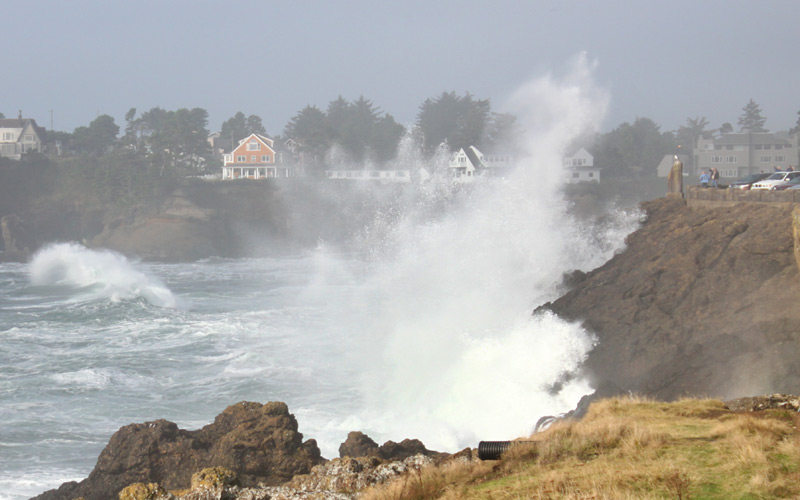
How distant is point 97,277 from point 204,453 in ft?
130

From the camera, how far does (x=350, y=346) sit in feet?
89.5

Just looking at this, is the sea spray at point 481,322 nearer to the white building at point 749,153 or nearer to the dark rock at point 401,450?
the dark rock at point 401,450

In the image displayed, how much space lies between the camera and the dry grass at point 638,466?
7379mm

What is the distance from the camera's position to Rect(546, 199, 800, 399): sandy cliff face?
52.5 feet

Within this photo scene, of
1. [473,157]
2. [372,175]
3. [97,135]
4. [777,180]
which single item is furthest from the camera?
[97,135]

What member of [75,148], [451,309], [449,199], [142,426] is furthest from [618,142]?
[142,426]

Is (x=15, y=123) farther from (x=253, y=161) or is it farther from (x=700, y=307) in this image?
(x=700, y=307)

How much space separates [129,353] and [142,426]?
13.4 metres

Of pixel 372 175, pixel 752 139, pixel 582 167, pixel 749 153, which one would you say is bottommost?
pixel 372 175

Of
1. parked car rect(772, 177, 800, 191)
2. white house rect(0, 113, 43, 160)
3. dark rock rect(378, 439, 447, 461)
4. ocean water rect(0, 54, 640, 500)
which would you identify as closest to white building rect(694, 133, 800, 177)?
ocean water rect(0, 54, 640, 500)

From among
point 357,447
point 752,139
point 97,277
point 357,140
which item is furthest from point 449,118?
point 357,447

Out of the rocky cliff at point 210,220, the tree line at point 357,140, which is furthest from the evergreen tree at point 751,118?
the rocky cliff at point 210,220

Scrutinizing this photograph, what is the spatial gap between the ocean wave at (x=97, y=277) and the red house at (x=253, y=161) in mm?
42268

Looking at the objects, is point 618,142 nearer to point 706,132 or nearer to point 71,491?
point 706,132
